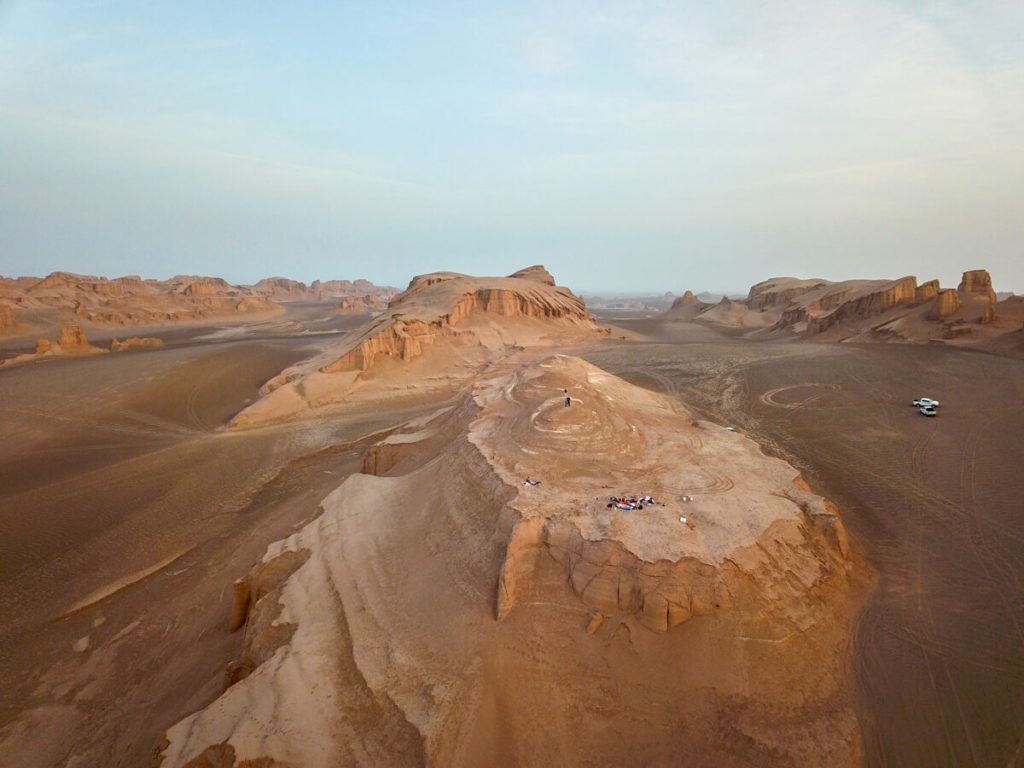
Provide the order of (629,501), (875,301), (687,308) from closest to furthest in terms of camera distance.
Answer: (629,501) < (875,301) < (687,308)

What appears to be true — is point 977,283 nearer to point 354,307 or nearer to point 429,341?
point 429,341

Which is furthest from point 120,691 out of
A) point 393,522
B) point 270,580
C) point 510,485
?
point 510,485

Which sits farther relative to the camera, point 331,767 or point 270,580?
point 270,580

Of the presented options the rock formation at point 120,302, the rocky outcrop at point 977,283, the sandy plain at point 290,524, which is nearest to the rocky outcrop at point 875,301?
the rocky outcrop at point 977,283

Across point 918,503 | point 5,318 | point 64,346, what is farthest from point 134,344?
point 918,503

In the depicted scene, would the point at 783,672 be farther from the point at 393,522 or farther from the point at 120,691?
the point at 120,691

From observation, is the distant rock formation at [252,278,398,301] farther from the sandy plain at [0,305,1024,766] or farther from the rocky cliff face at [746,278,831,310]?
the sandy plain at [0,305,1024,766]

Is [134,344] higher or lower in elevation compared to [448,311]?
lower
